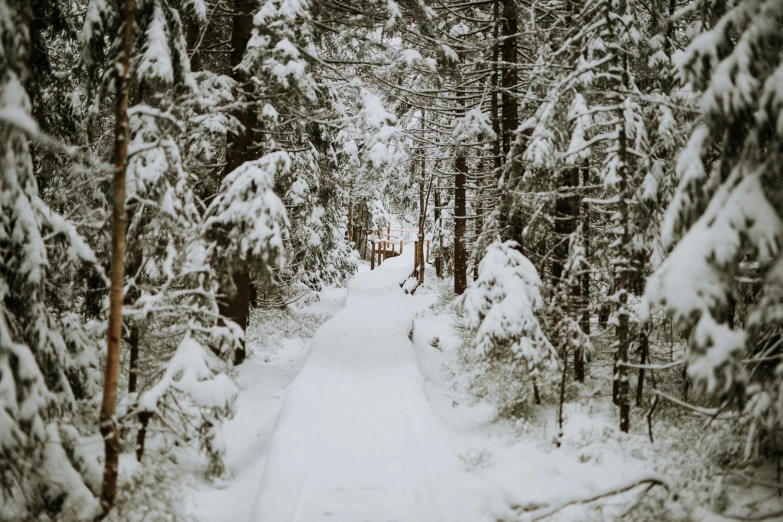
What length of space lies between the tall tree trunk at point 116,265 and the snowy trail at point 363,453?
63.7 inches

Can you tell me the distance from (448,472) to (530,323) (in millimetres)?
2818

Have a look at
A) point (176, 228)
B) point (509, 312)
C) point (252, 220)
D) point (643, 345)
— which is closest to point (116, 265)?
point (176, 228)

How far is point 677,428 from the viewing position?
7422mm

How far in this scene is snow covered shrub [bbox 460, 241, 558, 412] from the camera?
752 cm

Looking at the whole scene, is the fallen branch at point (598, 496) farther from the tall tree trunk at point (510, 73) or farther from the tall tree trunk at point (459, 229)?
the tall tree trunk at point (459, 229)

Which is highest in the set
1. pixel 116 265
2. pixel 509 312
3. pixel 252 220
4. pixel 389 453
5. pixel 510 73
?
pixel 510 73

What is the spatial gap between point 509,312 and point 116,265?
5.75 meters

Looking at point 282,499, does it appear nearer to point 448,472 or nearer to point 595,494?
point 448,472

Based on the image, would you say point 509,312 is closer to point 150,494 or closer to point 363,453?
point 363,453

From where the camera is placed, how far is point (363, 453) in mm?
6359

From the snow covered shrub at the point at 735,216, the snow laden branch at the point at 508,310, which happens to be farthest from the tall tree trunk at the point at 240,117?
the snow covered shrub at the point at 735,216

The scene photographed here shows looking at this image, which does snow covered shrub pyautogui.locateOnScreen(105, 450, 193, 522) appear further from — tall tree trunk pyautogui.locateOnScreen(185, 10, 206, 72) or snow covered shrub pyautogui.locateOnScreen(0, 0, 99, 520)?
tall tree trunk pyautogui.locateOnScreen(185, 10, 206, 72)

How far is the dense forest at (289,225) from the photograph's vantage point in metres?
3.31

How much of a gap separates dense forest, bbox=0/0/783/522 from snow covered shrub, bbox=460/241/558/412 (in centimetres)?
4
